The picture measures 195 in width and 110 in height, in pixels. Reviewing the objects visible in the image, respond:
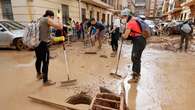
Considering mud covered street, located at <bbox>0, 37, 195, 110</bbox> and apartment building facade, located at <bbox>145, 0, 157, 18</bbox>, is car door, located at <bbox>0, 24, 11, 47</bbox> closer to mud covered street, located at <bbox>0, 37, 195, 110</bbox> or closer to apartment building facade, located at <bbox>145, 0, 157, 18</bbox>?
mud covered street, located at <bbox>0, 37, 195, 110</bbox>

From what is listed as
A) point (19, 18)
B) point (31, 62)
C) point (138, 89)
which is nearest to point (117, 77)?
point (138, 89)

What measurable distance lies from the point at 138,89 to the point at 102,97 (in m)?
1.26

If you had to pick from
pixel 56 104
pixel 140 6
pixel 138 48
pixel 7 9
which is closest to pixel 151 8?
pixel 140 6

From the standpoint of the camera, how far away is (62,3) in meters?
13.3

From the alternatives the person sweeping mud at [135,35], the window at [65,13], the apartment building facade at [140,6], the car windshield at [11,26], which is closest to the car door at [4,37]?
the car windshield at [11,26]

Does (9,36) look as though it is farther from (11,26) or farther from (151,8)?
(151,8)

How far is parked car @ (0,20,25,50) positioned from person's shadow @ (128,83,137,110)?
6.40m

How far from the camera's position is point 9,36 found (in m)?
8.41

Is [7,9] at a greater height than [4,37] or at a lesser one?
greater

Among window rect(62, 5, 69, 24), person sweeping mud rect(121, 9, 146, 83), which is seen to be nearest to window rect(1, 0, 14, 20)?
window rect(62, 5, 69, 24)

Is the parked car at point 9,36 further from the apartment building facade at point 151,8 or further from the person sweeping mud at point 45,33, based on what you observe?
the apartment building facade at point 151,8

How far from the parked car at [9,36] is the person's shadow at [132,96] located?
6.40 metres

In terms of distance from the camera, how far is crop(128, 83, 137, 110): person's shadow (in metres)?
3.30

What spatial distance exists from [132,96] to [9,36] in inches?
275
